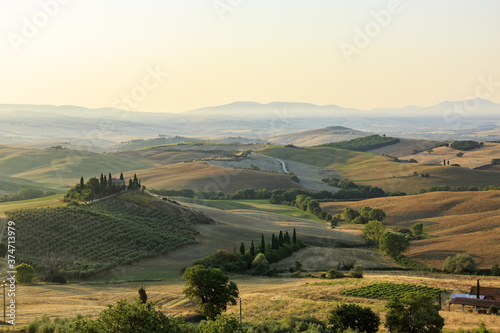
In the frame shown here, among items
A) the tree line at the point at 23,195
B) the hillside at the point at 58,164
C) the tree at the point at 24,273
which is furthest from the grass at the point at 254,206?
the tree at the point at 24,273

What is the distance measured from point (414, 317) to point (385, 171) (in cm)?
12537

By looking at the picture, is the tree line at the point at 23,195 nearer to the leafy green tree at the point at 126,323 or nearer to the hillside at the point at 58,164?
the hillside at the point at 58,164

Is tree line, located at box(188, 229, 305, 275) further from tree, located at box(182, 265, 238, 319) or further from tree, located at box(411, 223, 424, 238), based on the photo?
tree, located at box(411, 223, 424, 238)

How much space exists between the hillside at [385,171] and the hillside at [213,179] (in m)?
25.9

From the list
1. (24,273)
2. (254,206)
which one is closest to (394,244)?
(24,273)

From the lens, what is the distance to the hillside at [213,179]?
126m

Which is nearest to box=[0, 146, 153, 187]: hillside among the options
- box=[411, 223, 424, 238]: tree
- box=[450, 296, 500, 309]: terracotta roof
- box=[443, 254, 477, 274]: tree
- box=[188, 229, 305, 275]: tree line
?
box=[188, 229, 305, 275]: tree line

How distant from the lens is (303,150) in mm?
199125

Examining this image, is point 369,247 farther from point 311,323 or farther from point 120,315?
point 120,315

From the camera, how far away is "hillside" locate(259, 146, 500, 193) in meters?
128

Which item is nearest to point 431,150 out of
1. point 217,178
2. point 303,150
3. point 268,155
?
point 303,150

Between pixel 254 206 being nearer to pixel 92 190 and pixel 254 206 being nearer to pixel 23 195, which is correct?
pixel 92 190

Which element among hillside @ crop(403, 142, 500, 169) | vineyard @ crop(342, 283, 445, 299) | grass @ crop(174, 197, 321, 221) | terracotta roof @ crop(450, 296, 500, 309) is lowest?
grass @ crop(174, 197, 321, 221)

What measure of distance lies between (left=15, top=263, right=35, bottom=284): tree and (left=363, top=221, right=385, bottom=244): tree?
49350 mm
